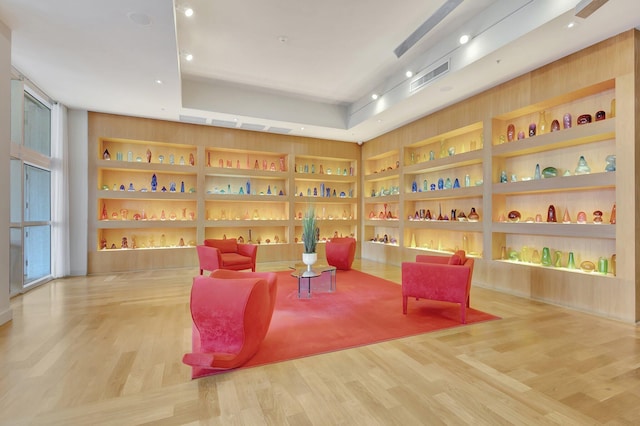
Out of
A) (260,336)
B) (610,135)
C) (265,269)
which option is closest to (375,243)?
(265,269)

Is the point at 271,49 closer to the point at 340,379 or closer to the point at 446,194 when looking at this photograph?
the point at 446,194

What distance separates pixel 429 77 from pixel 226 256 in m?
4.65

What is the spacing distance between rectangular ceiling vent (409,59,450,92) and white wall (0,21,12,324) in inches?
212

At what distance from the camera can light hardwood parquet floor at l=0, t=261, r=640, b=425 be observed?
1.98 meters

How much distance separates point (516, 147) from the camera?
4934 millimetres

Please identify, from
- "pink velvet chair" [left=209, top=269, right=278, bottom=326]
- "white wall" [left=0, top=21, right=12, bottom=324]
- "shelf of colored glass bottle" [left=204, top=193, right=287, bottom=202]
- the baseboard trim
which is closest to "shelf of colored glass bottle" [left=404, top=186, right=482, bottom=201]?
"shelf of colored glass bottle" [left=204, top=193, right=287, bottom=202]

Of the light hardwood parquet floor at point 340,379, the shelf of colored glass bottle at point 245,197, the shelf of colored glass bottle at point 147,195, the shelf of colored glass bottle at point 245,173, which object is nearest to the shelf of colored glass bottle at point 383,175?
the shelf of colored glass bottle at point 245,173

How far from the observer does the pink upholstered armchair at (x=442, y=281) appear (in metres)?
3.68

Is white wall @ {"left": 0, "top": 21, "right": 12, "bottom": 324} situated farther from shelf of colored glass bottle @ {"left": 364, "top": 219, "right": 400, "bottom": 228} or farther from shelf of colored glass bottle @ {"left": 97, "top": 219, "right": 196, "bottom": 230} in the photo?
shelf of colored glass bottle @ {"left": 364, "top": 219, "right": 400, "bottom": 228}

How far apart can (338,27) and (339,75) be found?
1516 millimetres

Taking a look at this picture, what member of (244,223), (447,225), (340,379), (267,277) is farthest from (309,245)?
(244,223)

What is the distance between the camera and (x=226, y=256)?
5.87 metres

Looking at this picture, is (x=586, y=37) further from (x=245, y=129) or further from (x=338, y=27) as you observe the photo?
(x=245, y=129)

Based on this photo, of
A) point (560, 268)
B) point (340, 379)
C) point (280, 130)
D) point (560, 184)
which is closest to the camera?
point (340, 379)
